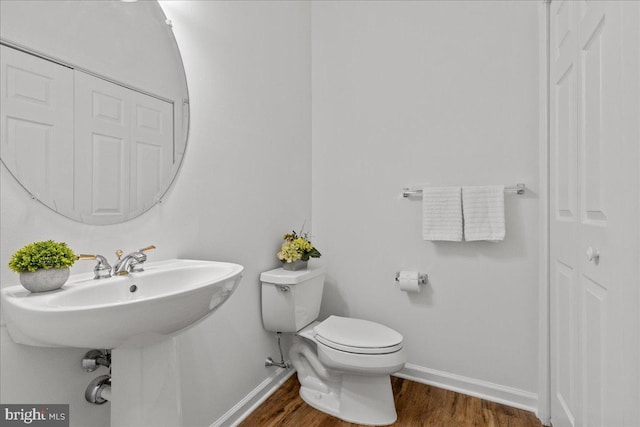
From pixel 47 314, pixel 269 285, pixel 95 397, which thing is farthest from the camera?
pixel 269 285

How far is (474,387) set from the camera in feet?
6.17

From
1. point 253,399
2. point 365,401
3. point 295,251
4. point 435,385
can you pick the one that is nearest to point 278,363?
point 253,399

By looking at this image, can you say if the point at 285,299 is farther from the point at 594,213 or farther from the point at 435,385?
the point at 594,213

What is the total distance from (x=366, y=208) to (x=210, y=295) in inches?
56.3

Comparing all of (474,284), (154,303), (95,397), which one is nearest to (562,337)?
(474,284)

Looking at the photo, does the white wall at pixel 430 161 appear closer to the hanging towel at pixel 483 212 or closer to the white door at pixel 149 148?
the hanging towel at pixel 483 212

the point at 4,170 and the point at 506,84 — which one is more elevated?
the point at 506,84

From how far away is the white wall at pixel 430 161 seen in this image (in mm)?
1783

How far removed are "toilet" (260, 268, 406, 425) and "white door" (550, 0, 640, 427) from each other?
2.33 feet

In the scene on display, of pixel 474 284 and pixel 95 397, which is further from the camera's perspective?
pixel 474 284

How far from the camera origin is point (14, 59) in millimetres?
899

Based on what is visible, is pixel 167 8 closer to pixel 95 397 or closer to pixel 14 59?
pixel 14 59
